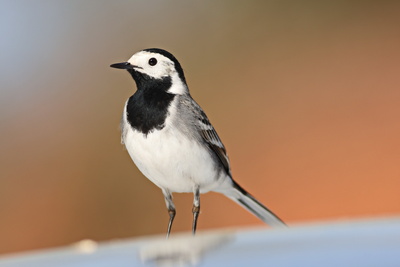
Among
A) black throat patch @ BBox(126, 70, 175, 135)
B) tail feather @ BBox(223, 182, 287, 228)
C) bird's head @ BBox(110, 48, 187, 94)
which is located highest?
bird's head @ BBox(110, 48, 187, 94)

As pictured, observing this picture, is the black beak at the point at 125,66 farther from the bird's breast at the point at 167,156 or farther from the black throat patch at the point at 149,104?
the bird's breast at the point at 167,156

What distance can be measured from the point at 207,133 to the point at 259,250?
876mm

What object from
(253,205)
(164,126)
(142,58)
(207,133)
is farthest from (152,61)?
(253,205)

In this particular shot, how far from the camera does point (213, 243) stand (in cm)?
84

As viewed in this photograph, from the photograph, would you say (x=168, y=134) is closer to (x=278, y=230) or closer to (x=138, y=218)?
(x=278, y=230)

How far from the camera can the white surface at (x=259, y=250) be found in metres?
0.75

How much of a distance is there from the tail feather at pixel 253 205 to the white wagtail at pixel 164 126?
0.23 metres

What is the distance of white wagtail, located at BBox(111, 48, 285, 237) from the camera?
1.41 m

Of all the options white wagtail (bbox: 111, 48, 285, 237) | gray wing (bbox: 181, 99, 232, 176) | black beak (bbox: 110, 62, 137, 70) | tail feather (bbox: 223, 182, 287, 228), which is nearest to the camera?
black beak (bbox: 110, 62, 137, 70)

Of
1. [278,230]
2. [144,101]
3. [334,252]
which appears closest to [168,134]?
[144,101]

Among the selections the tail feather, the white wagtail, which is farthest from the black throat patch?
the tail feather

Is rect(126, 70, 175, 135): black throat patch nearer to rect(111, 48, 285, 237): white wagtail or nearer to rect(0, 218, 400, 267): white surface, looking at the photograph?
rect(111, 48, 285, 237): white wagtail

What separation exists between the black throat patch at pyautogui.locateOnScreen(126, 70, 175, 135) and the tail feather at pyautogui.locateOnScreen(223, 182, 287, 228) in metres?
0.45

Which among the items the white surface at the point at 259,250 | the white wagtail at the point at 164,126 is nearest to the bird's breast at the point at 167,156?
the white wagtail at the point at 164,126
